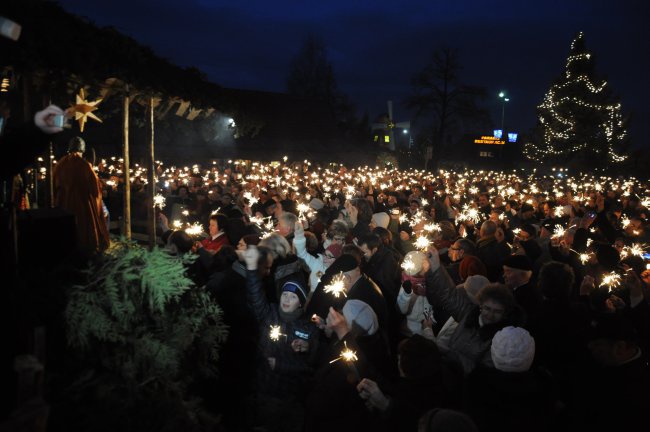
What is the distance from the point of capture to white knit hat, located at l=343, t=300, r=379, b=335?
3938mm

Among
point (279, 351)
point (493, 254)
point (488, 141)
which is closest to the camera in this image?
point (279, 351)

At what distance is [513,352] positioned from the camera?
10.9 ft

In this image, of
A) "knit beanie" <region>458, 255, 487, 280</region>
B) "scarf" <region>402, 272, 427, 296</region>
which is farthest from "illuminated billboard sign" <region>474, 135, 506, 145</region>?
"scarf" <region>402, 272, 427, 296</region>

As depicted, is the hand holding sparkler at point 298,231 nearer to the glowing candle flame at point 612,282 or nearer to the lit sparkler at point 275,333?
the lit sparkler at point 275,333

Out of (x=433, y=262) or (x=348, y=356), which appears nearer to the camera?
(x=348, y=356)

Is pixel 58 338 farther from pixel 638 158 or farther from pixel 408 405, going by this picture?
pixel 638 158

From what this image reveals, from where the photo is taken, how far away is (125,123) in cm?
621

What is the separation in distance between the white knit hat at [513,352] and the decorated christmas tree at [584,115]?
42.0m

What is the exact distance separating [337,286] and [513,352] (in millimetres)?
1468

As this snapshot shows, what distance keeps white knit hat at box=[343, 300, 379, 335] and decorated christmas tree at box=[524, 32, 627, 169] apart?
41.9 metres

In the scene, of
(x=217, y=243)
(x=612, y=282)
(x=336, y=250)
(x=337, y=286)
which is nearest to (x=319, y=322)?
(x=337, y=286)

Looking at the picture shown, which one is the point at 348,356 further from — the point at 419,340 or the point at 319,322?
the point at 319,322

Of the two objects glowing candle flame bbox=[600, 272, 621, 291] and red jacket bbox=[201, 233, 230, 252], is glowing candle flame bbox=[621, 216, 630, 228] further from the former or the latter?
red jacket bbox=[201, 233, 230, 252]

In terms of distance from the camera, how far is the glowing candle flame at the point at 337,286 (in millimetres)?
4172
